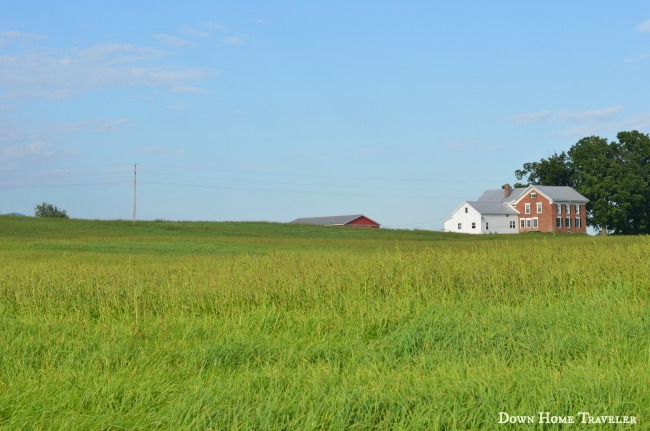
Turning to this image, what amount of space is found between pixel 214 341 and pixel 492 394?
4.39 m

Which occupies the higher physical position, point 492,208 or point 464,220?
point 492,208

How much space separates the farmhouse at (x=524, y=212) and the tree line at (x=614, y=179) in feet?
7.78

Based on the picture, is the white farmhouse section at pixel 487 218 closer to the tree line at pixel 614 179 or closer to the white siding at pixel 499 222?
the white siding at pixel 499 222

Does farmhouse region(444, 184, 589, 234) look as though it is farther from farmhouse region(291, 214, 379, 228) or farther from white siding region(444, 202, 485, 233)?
farmhouse region(291, 214, 379, 228)

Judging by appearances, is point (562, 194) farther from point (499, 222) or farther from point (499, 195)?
point (499, 195)

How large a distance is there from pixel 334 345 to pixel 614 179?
302 ft

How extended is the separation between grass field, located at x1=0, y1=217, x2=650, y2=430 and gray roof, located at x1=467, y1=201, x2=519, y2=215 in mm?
84399

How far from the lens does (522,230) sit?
10062 centimetres

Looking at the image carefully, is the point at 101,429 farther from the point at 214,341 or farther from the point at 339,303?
the point at 339,303

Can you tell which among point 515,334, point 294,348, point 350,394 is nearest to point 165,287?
point 294,348

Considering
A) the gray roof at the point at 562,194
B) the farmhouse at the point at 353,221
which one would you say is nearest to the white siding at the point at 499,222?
the gray roof at the point at 562,194

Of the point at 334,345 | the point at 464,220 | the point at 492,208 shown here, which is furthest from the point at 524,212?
the point at 334,345

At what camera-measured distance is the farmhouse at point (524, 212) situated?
94.6 meters

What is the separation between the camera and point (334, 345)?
9070mm
